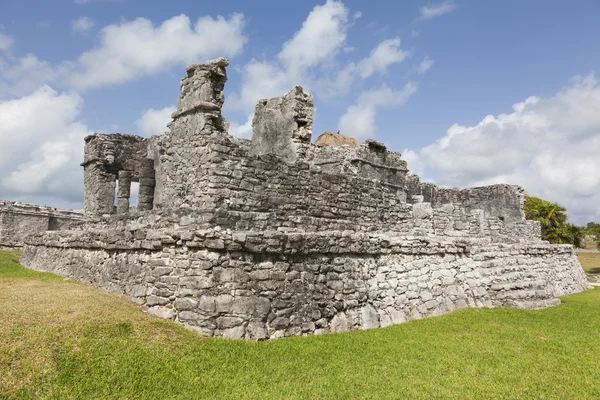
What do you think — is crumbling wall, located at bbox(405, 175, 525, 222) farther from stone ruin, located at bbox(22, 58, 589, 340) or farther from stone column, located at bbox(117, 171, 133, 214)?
stone column, located at bbox(117, 171, 133, 214)

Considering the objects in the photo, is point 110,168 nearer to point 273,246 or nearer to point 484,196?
point 273,246

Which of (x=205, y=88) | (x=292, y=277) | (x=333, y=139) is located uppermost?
(x=333, y=139)

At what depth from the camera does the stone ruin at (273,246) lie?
6.97m

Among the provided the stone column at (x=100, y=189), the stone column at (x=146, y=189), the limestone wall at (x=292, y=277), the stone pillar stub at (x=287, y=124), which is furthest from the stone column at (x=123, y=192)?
the stone pillar stub at (x=287, y=124)

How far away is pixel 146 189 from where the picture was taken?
14039 mm

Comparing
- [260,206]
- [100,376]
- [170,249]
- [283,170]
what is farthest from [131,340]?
[283,170]

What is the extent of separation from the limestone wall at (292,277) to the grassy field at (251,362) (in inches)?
17.8

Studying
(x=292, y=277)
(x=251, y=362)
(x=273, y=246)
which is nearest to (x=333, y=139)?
(x=292, y=277)

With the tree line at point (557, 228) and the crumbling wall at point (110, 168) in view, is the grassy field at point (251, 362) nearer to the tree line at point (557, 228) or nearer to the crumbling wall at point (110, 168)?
the crumbling wall at point (110, 168)

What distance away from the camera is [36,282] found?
10.3m

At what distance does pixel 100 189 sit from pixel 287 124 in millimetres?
10568

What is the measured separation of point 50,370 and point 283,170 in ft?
16.5

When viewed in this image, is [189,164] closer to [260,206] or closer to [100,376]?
[260,206]

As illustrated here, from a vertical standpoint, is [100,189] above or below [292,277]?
above
